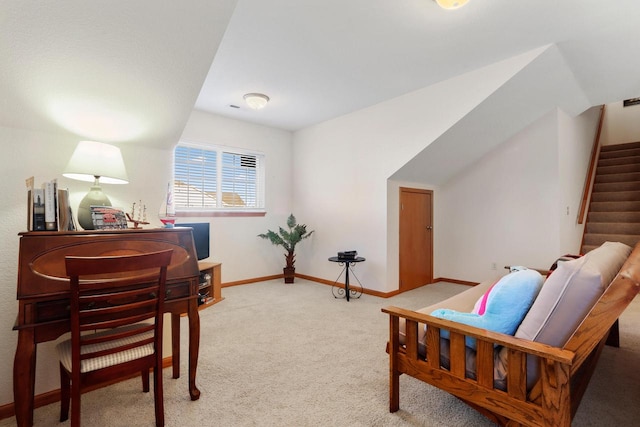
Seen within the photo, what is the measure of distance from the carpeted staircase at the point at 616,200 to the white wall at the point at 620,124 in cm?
54

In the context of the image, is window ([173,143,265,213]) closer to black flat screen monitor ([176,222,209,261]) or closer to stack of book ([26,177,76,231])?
black flat screen monitor ([176,222,209,261])

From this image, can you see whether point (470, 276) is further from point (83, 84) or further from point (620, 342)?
point (83, 84)

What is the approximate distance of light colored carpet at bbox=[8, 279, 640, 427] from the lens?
5.47 feet

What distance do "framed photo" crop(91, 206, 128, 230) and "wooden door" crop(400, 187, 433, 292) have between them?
11.2 feet

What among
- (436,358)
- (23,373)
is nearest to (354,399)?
(436,358)

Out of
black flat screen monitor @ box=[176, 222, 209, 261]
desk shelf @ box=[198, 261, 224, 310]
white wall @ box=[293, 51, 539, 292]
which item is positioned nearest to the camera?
white wall @ box=[293, 51, 539, 292]

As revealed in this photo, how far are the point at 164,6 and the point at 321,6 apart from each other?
44.9 inches

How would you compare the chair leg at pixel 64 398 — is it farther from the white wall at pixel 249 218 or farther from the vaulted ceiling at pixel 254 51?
the white wall at pixel 249 218

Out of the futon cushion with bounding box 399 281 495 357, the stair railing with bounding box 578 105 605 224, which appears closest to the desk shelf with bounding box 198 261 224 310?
the futon cushion with bounding box 399 281 495 357

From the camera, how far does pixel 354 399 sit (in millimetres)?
1839

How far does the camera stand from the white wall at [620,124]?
6488 mm

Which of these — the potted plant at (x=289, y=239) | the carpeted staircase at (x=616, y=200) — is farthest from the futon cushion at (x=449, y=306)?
the carpeted staircase at (x=616, y=200)

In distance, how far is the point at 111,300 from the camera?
1527mm

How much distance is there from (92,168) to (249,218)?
3.20 m
